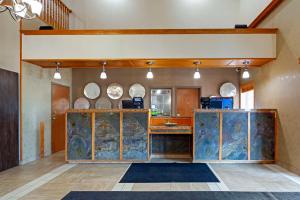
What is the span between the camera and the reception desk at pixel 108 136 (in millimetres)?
5902

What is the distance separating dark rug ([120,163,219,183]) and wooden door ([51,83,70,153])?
9.52ft

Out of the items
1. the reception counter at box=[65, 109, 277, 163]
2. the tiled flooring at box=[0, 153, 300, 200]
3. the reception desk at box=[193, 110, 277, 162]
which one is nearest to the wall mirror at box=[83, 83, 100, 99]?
the reception counter at box=[65, 109, 277, 163]

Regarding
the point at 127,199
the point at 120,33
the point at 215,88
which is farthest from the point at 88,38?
the point at 215,88

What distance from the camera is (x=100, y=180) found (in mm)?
4473

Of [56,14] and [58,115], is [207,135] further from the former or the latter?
[56,14]

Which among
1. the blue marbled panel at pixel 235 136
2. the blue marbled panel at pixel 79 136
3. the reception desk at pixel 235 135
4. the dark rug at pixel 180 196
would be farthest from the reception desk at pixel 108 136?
the dark rug at pixel 180 196

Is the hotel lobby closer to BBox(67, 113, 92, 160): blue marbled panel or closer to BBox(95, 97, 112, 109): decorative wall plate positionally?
BBox(67, 113, 92, 160): blue marbled panel

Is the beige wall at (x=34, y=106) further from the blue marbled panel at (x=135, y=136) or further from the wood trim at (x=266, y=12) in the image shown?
the wood trim at (x=266, y=12)

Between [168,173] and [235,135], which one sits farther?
[235,135]

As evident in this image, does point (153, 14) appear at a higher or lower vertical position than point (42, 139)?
higher

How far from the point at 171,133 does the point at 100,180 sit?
2.21 metres

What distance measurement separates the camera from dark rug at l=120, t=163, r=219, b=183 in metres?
4.46

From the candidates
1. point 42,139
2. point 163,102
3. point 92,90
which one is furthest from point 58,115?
point 163,102

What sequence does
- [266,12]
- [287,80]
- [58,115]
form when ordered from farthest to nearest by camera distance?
1. [58,115]
2. [266,12]
3. [287,80]
